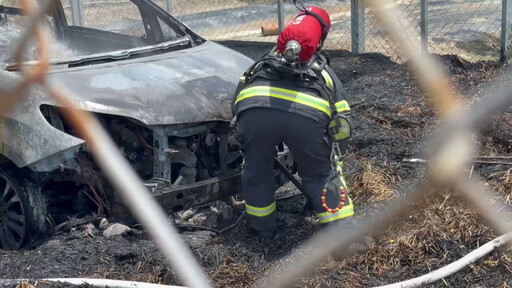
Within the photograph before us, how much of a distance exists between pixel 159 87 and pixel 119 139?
1.42 feet

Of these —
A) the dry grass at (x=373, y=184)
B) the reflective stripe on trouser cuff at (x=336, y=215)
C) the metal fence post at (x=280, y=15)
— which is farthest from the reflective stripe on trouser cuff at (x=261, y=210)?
the metal fence post at (x=280, y=15)

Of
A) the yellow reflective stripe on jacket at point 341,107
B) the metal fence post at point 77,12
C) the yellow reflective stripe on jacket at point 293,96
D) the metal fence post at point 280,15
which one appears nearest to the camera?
the yellow reflective stripe on jacket at point 293,96

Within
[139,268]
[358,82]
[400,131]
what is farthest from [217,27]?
[139,268]

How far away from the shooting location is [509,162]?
5.15 metres

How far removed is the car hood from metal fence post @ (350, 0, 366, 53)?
4030 mm

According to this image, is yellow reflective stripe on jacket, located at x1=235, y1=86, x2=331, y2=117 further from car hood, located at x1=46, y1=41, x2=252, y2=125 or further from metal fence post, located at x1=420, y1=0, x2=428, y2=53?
metal fence post, located at x1=420, y1=0, x2=428, y2=53

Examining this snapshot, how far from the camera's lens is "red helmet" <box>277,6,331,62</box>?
168 inches

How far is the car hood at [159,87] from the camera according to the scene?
4473 millimetres

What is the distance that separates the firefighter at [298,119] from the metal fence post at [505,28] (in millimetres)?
4281

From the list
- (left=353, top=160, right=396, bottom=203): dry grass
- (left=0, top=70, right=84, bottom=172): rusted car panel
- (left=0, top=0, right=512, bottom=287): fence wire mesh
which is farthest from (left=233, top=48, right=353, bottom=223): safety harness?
(left=0, top=70, right=84, bottom=172): rusted car panel

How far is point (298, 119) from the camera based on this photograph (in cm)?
425

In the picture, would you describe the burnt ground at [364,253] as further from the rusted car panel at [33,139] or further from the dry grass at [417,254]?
the rusted car panel at [33,139]

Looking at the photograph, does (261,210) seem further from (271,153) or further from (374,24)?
(374,24)

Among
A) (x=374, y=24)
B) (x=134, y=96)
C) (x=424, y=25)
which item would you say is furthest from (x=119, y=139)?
(x=374, y=24)
